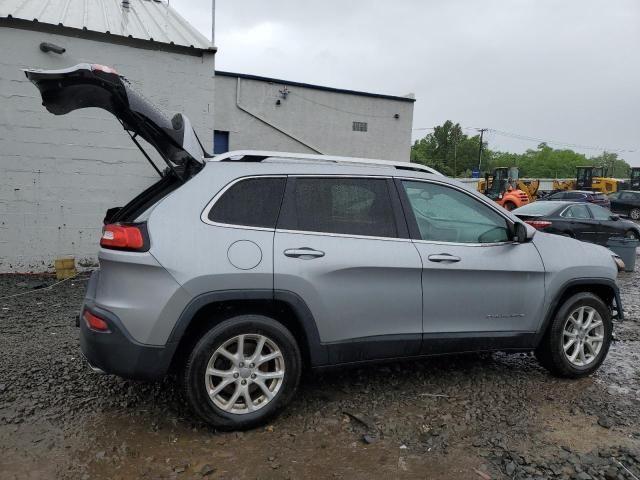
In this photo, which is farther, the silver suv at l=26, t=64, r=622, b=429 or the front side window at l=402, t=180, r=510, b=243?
the front side window at l=402, t=180, r=510, b=243

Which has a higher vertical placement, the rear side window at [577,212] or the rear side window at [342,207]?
the rear side window at [342,207]

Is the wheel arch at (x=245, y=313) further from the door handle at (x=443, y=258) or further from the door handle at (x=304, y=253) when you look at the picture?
the door handle at (x=443, y=258)

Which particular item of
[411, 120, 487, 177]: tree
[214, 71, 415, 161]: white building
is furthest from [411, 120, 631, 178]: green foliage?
[214, 71, 415, 161]: white building

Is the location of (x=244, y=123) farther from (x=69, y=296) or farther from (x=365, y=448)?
(x=365, y=448)

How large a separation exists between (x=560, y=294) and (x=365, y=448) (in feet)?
6.81

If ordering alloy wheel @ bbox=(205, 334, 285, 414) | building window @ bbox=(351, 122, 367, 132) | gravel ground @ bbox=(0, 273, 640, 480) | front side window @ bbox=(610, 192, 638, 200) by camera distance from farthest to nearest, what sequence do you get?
front side window @ bbox=(610, 192, 638, 200), building window @ bbox=(351, 122, 367, 132), alloy wheel @ bbox=(205, 334, 285, 414), gravel ground @ bbox=(0, 273, 640, 480)

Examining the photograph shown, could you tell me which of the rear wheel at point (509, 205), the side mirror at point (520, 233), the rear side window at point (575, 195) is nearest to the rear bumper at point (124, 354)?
the side mirror at point (520, 233)

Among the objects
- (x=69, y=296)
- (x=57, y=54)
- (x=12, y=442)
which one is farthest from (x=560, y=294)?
(x=57, y=54)

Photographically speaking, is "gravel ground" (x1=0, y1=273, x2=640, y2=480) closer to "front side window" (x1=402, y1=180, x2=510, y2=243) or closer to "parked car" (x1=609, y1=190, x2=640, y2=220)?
"front side window" (x1=402, y1=180, x2=510, y2=243)

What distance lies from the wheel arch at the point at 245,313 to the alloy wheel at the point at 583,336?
2.17m

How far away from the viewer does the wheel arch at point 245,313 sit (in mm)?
3023

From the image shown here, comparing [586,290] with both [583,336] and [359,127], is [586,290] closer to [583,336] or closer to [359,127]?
[583,336]

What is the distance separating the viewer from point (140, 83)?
8078 millimetres

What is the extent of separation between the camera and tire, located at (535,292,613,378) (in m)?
4.05
